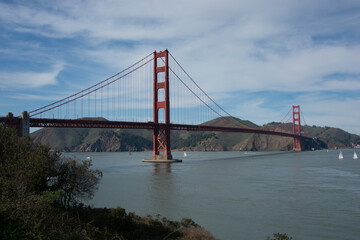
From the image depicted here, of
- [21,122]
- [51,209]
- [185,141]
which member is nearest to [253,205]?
[51,209]

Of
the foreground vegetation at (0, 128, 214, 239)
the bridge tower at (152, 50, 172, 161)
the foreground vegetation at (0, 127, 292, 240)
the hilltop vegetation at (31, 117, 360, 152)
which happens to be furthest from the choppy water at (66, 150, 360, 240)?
the hilltop vegetation at (31, 117, 360, 152)

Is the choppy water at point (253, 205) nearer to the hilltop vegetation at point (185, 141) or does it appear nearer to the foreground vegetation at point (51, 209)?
the foreground vegetation at point (51, 209)

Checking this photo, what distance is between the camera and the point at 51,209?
8.67 metres

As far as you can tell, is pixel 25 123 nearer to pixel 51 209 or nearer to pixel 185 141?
pixel 51 209

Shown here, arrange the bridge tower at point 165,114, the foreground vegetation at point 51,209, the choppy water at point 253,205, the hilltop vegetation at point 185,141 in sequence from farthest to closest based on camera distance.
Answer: the hilltop vegetation at point 185,141 < the bridge tower at point 165,114 < the choppy water at point 253,205 < the foreground vegetation at point 51,209

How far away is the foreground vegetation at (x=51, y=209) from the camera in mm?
7605

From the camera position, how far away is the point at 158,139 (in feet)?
178

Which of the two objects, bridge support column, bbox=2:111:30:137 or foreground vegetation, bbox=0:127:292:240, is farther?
bridge support column, bbox=2:111:30:137

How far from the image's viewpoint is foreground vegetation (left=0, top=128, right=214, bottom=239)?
7605mm

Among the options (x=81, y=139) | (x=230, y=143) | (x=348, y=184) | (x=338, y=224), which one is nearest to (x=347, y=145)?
(x=230, y=143)

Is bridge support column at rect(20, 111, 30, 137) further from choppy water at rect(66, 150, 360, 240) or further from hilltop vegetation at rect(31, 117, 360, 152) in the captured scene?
hilltop vegetation at rect(31, 117, 360, 152)

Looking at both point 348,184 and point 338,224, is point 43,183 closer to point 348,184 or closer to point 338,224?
point 338,224

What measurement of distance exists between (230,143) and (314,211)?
149 m

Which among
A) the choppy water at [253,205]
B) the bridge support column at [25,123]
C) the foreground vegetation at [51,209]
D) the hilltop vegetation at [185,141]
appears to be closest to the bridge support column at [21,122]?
the bridge support column at [25,123]
